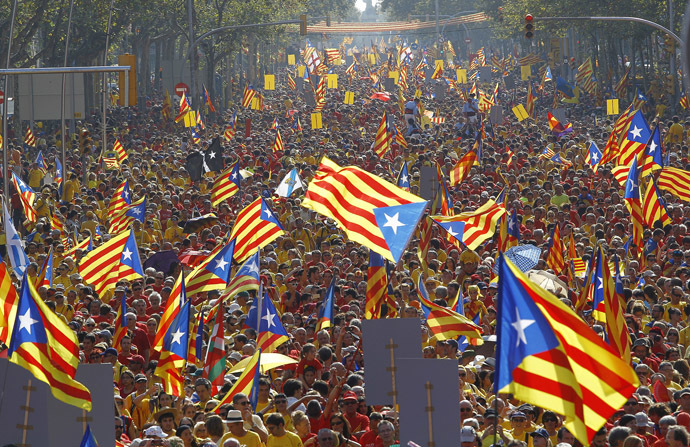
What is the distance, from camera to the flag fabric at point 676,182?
18.8 meters

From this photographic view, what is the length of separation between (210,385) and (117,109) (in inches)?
1788

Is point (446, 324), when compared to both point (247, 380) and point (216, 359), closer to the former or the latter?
point (216, 359)

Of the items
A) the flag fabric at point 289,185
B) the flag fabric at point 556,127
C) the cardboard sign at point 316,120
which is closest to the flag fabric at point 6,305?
the flag fabric at point 289,185

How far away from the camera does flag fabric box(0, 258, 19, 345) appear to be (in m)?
11.0

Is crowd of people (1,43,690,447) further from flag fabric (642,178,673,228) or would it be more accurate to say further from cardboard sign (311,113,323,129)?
cardboard sign (311,113,323,129)

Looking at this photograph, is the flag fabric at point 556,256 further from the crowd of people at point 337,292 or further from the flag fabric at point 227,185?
the flag fabric at point 227,185

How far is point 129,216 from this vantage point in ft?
64.2

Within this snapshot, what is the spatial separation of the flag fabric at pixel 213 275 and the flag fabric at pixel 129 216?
18.2 ft

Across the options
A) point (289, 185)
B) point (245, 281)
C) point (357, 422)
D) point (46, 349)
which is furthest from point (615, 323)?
point (289, 185)

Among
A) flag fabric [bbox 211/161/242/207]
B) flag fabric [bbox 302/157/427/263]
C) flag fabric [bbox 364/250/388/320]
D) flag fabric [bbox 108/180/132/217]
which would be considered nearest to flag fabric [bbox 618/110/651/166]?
flag fabric [bbox 211/161/242/207]

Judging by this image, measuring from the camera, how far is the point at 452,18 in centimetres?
11506

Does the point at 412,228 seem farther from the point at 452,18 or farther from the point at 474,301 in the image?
the point at 452,18

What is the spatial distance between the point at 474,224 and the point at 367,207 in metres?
4.62

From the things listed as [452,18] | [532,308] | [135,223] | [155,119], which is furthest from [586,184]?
[452,18]
